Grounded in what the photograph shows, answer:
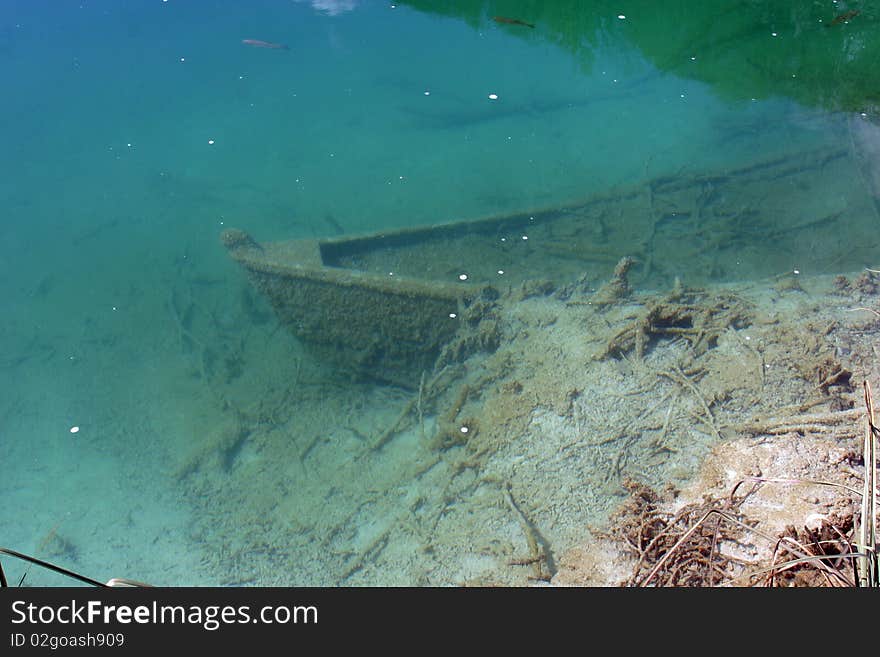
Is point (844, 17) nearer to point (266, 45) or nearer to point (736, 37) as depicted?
point (736, 37)

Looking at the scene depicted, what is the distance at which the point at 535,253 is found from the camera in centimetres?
559

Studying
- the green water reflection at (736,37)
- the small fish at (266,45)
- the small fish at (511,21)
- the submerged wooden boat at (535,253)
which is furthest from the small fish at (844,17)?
the small fish at (266,45)

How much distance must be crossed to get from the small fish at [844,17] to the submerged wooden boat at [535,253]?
139 inches

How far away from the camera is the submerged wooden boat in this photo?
4.75 meters

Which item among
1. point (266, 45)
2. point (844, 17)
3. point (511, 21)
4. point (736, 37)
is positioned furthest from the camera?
point (511, 21)

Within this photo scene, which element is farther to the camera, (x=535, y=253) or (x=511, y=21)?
(x=511, y=21)

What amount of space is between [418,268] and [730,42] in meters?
6.37

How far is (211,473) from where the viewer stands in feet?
14.9

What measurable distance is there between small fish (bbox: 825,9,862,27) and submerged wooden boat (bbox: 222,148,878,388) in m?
3.53

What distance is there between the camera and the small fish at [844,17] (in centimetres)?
811

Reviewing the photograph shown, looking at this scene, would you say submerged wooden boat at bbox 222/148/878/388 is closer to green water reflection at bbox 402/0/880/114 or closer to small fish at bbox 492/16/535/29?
green water reflection at bbox 402/0/880/114

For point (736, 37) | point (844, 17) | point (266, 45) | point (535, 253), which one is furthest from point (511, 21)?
point (535, 253)

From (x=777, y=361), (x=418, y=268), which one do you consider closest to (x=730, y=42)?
(x=418, y=268)

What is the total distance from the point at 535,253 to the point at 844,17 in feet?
21.7
